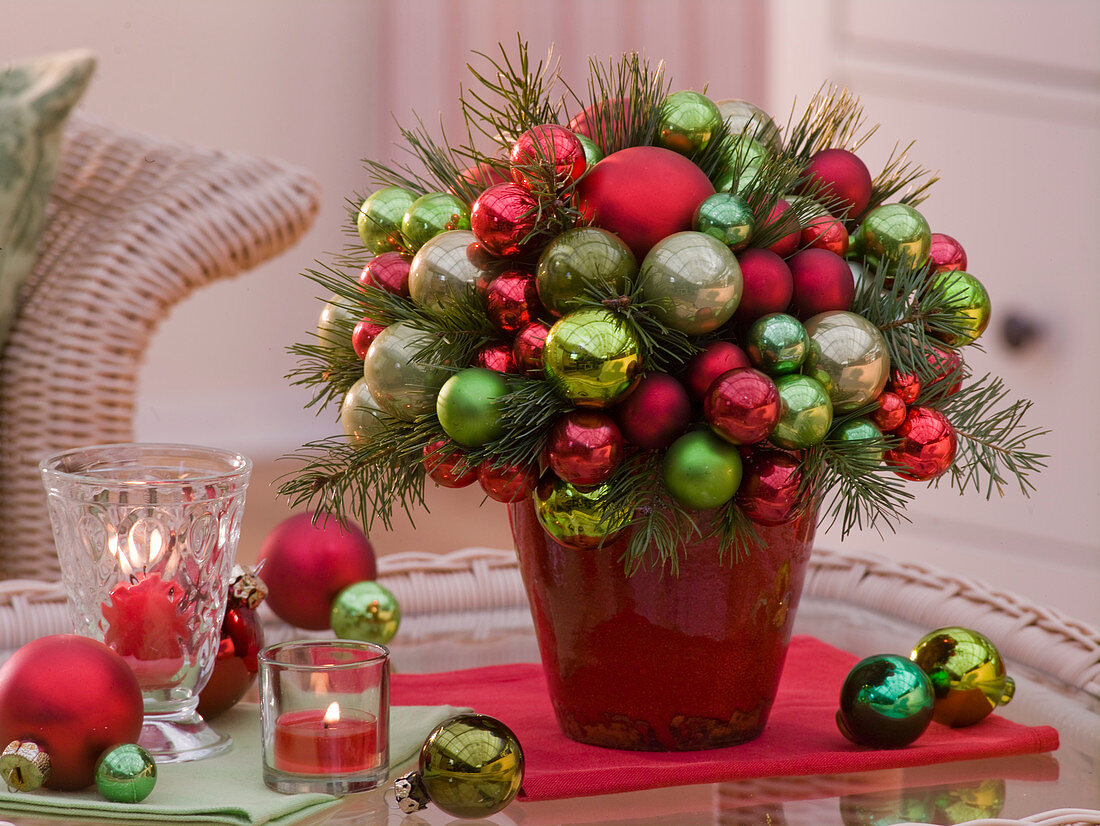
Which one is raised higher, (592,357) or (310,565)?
(592,357)

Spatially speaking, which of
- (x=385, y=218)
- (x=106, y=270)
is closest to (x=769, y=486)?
(x=385, y=218)

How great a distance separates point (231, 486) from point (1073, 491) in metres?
1.28

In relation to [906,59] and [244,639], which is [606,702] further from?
[906,59]

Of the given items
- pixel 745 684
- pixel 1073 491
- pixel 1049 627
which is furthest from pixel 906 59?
pixel 745 684

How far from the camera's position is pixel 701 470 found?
48 cm

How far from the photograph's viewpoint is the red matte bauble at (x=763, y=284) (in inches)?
20.1

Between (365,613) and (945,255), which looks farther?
(365,613)

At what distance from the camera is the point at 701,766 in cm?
54

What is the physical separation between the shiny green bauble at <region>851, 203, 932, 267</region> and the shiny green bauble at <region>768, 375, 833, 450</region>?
0.33 ft

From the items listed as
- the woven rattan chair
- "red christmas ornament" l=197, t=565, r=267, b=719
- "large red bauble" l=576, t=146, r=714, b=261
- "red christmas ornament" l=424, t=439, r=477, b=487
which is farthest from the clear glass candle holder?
the woven rattan chair

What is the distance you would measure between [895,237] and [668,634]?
0.21 meters

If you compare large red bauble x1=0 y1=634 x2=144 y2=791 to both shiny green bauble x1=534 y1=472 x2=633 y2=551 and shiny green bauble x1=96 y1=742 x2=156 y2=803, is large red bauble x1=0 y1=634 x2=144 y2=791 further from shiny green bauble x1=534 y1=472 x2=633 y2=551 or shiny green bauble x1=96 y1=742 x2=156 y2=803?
shiny green bauble x1=534 y1=472 x2=633 y2=551

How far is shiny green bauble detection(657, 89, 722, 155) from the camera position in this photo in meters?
0.55

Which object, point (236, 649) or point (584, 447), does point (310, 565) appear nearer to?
point (236, 649)
